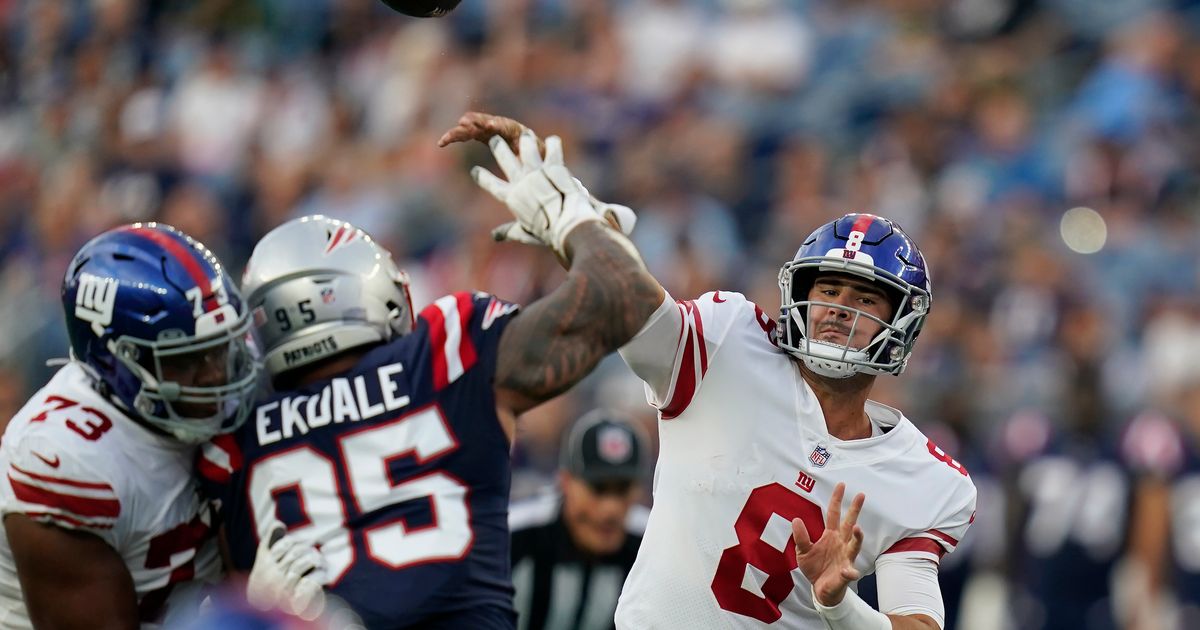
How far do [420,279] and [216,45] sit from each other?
3.44m

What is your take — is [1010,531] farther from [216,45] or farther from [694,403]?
[216,45]

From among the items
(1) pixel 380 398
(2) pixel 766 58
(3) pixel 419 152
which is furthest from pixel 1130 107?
(1) pixel 380 398

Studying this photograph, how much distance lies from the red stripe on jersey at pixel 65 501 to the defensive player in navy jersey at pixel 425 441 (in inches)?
10.2

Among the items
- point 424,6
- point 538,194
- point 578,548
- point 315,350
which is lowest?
point 578,548

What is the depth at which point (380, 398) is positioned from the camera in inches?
139

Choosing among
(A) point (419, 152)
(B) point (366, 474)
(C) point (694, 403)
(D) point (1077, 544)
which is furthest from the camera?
(A) point (419, 152)

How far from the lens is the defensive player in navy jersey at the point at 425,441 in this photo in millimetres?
3459

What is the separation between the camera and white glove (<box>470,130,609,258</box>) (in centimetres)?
372

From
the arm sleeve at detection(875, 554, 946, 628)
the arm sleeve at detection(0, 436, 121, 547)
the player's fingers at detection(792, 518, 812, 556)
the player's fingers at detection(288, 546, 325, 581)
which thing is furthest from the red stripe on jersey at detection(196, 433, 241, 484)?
the arm sleeve at detection(875, 554, 946, 628)

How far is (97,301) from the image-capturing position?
3.70 meters

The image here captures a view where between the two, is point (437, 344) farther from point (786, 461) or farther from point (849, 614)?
point (849, 614)

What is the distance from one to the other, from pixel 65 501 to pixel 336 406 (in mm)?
626

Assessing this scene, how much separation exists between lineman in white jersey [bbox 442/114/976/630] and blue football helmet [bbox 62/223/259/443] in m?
0.99

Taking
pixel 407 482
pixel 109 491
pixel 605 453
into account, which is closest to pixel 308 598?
pixel 407 482
